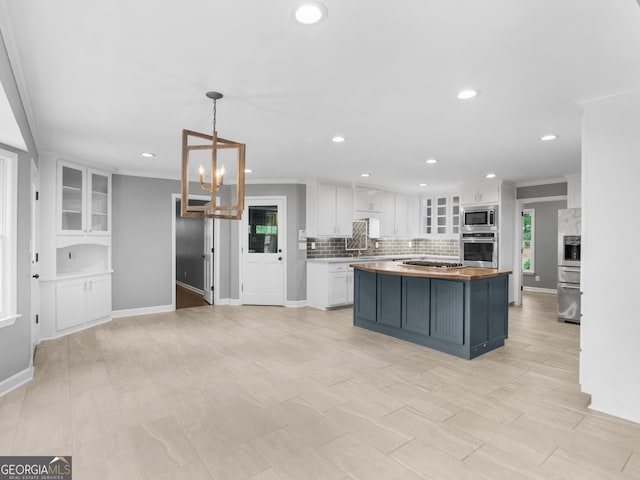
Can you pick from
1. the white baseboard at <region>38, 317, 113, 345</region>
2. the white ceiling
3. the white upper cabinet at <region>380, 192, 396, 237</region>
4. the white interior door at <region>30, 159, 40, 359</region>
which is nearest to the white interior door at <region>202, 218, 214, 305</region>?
the white baseboard at <region>38, 317, 113, 345</region>

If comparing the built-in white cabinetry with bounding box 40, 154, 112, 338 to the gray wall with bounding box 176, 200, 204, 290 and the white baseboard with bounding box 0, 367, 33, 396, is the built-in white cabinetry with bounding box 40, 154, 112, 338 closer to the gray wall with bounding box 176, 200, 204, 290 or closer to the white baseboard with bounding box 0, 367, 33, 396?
the white baseboard with bounding box 0, 367, 33, 396

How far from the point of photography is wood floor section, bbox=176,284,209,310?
6910 mm

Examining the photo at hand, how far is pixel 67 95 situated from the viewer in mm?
2807

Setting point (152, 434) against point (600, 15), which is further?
point (152, 434)

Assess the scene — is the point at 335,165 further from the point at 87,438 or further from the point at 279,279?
the point at 87,438

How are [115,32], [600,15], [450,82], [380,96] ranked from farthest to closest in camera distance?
1. [380,96]
2. [450,82]
3. [115,32]
4. [600,15]

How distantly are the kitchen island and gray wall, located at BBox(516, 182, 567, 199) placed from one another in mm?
3110

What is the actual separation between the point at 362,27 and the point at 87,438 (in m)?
3.00

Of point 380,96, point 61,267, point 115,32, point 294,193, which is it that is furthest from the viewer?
point 294,193

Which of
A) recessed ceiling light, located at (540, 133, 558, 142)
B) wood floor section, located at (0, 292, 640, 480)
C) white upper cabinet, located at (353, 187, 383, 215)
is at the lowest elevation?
wood floor section, located at (0, 292, 640, 480)

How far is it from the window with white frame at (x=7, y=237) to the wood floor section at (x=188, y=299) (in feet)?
11.3

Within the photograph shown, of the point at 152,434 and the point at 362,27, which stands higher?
the point at 362,27

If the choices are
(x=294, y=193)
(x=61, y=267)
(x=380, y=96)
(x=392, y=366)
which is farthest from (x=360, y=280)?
(x=61, y=267)

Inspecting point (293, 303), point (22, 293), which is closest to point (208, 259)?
point (293, 303)
